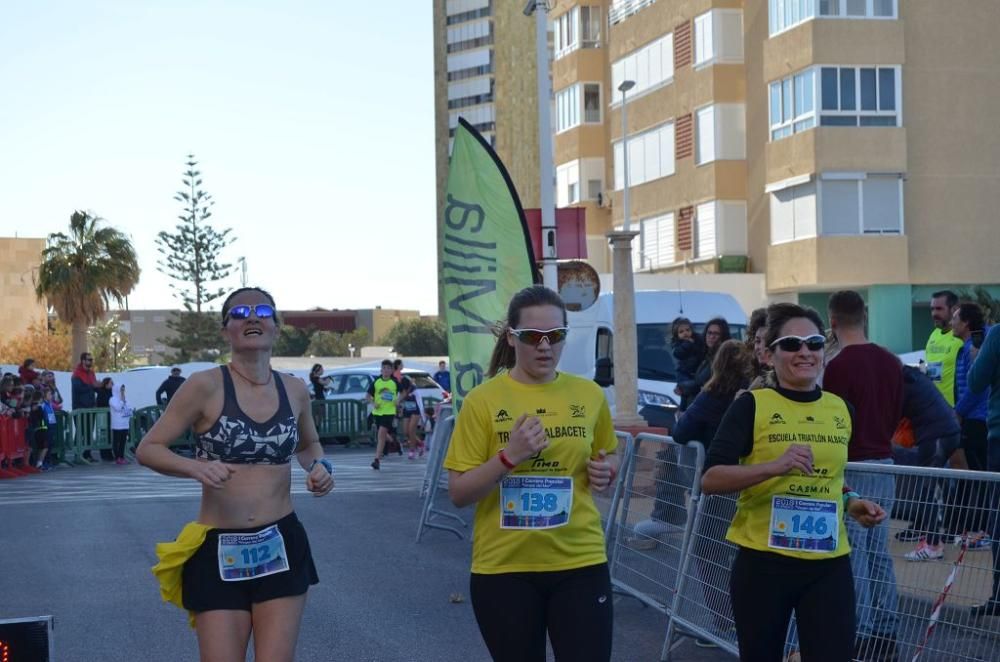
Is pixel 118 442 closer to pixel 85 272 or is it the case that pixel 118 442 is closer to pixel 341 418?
pixel 341 418

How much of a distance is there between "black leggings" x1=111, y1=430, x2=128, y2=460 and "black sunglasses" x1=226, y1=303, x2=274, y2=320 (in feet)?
75.8

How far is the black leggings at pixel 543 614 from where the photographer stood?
506cm

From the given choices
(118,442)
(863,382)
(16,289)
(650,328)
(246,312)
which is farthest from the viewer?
(16,289)

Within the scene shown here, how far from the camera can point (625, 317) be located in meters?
19.7

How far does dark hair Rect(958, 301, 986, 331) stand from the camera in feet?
38.5

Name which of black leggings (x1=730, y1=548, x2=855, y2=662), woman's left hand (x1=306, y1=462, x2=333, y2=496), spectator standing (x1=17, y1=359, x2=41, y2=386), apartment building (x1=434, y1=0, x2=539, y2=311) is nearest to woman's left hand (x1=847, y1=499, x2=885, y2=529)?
black leggings (x1=730, y1=548, x2=855, y2=662)

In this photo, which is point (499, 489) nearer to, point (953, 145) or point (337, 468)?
point (337, 468)

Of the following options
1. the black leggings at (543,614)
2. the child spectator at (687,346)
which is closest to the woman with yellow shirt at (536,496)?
the black leggings at (543,614)

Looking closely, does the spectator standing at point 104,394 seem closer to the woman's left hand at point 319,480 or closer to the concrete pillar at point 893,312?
the concrete pillar at point 893,312

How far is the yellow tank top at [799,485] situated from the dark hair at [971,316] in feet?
21.6

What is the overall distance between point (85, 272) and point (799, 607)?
60851 mm

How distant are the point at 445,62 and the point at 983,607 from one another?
363 ft

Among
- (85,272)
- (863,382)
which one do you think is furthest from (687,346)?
(85,272)

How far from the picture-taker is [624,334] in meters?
19.5
